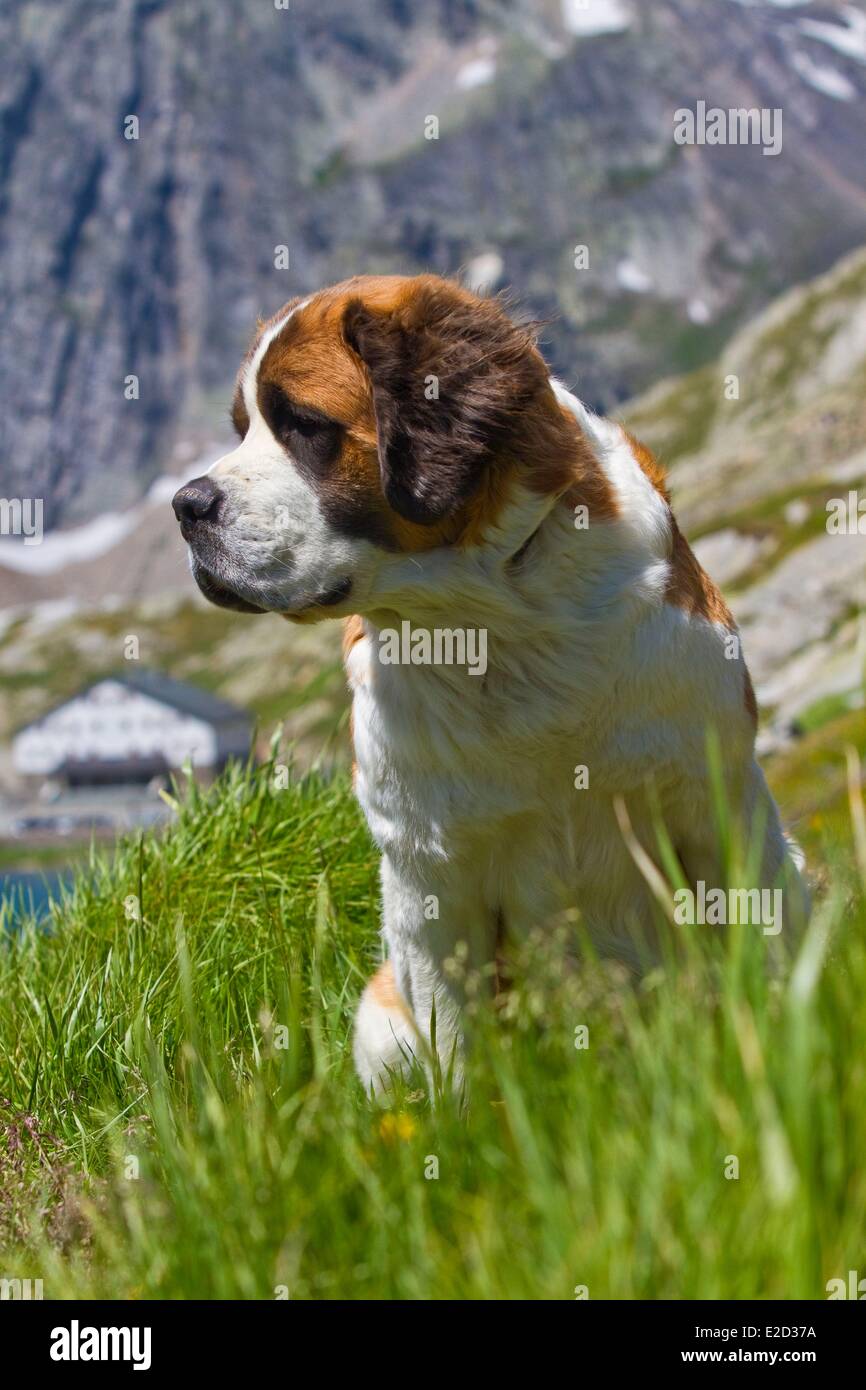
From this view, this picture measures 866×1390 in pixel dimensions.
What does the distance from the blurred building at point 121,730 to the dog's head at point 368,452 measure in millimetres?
159542

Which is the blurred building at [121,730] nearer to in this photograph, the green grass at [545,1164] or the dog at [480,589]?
the dog at [480,589]

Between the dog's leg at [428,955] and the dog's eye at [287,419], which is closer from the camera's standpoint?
the dog's eye at [287,419]

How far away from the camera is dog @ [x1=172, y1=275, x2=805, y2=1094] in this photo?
4.88m

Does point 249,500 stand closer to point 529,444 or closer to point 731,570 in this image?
point 529,444

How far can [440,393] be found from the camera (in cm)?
480

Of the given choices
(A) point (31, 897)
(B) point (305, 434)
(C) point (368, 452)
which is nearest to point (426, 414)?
(C) point (368, 452)

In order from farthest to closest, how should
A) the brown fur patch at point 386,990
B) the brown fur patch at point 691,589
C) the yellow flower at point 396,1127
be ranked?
the brown fur patch at point 386,990
the brown fur patch at point 691,589
the yellow flower at point 396,1127

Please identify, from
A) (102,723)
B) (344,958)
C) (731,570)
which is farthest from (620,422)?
(102,723)

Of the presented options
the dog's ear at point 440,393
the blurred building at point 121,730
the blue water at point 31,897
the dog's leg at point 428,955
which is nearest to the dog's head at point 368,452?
the dog's ear at point 440,393

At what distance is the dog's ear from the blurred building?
524 feet

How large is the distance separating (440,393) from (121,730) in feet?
609

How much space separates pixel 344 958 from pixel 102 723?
18456cm

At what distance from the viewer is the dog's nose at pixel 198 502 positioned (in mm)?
4965

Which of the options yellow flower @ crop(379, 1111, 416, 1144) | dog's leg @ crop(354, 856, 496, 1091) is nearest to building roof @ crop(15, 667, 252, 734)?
dog's leg @ crop(354, 856, 496, 1091)
